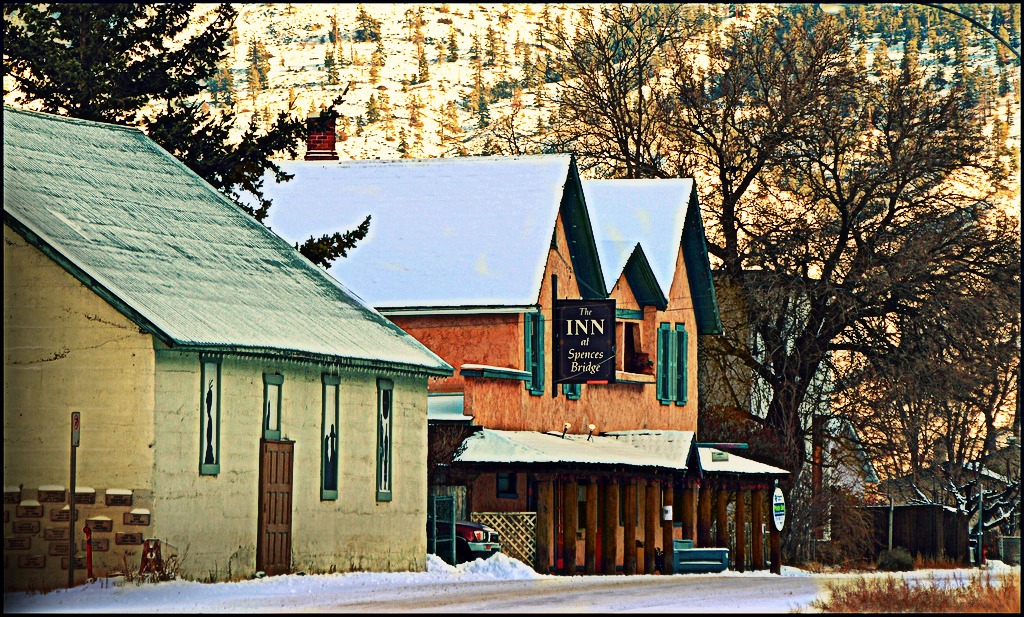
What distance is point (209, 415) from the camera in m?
28.9

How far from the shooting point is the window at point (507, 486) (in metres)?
39.6

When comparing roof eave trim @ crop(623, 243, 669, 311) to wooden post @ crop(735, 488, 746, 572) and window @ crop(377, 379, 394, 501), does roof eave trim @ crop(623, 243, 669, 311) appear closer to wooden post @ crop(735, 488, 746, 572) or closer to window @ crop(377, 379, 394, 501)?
wooden post @ crop(735, 488, 746, 572)

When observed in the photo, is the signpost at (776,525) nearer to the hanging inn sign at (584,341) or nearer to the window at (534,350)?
the hanging inn sign at (584,341)

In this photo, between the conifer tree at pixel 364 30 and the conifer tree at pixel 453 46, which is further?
the conifer tree at pixel 364 30

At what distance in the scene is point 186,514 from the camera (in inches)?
1116

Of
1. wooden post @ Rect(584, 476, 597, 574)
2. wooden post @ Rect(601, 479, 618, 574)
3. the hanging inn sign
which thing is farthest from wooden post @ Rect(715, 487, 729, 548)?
wooden post @ Rect(584, 476, 597, 574)

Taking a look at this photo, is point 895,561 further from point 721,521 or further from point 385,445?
point 385,445

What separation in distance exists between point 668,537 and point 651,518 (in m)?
0.85

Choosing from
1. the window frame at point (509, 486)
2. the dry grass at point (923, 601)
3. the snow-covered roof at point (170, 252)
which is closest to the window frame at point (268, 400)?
the snow-covered roof at point (170, 252)

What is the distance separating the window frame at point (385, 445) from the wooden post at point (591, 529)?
6.93 metres

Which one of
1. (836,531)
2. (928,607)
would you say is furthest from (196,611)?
(836,531)

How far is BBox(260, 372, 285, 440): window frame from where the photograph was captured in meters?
30.3

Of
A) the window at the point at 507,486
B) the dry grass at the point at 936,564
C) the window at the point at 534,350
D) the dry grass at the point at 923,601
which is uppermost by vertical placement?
the window at the point at 534,350

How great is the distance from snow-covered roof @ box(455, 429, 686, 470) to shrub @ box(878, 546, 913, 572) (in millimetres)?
12680
